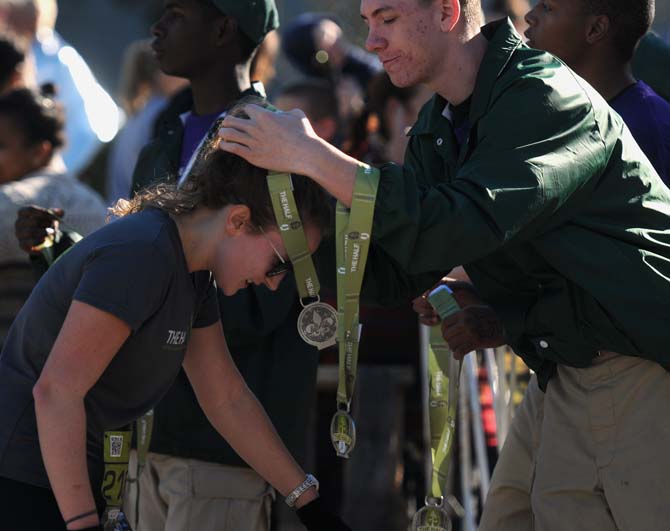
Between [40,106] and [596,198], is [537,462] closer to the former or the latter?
[596,198]

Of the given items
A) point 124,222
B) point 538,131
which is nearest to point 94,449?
point 124,222

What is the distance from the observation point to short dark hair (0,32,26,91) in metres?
6.62

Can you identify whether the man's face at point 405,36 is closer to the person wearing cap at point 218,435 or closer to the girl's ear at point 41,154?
the person wearing cap at point 218,435

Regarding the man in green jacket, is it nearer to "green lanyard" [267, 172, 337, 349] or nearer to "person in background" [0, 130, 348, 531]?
"green lanyard" [267, 172, 337, 349]

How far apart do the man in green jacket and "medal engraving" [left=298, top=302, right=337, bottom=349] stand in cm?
29

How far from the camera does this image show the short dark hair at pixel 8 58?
6.62 meters

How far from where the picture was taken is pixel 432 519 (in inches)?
142

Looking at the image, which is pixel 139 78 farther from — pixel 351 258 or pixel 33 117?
pixel 351 258

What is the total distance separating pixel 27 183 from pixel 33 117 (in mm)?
332

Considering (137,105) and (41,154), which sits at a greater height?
(137,105)

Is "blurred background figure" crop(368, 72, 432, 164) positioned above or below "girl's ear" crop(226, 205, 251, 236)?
above

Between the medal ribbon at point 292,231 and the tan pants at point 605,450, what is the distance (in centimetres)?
73

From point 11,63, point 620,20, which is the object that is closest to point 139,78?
point 11,63

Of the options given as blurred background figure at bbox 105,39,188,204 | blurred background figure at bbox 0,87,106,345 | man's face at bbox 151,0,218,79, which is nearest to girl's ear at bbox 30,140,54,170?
blurred background figure at bbox 0,87,106,345
